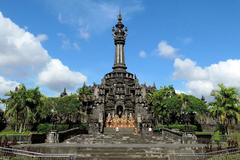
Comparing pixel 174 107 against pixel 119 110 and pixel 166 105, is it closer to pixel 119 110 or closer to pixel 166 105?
pixel 166 105

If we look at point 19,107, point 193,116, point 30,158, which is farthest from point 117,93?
point 30,158

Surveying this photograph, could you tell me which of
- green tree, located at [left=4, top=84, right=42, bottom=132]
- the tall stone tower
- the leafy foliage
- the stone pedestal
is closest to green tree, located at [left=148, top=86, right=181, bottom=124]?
the leafy foliage

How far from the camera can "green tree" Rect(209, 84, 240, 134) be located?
147ft

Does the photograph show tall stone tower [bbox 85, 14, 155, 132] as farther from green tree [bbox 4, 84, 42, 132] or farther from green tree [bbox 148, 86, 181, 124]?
green tree [bbox 4, 84, 42, 132]

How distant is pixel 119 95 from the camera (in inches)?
2517

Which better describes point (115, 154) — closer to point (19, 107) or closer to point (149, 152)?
point (149, 152)

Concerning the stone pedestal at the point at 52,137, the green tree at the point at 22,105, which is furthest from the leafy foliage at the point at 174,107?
the stone pedestal at the point at 52,137

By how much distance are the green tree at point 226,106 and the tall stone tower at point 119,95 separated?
15.0 meters

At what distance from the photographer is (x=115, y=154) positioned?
20859mm

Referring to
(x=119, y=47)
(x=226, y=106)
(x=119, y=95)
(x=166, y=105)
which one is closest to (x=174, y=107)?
(x=166, y=105)

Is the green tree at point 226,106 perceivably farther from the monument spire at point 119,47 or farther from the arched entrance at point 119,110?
the monument spire at point 119,47

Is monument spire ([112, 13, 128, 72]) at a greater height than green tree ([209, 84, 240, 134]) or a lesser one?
greater

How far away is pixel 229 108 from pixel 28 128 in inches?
1457

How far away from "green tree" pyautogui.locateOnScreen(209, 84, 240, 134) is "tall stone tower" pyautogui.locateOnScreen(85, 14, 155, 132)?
15.0 m
